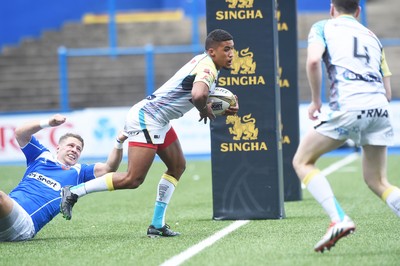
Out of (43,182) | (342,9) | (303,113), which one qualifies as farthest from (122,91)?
(342,9)

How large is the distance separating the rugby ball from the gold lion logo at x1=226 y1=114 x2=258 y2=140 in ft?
5.74

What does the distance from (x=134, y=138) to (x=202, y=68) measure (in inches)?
35.0

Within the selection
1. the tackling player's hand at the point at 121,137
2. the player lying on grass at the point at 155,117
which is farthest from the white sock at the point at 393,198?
the tackling player's hand at the point at 121,137

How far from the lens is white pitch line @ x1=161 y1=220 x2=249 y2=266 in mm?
7536

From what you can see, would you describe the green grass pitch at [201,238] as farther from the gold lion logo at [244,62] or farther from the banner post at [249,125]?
the gold lion logo at [244,62]

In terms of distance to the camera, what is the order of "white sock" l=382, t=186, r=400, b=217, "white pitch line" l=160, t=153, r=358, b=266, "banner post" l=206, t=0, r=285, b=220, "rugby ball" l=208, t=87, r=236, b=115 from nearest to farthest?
"white pitch line" l=160, t=153, r=358, b=266 → "white sock" l=382, t=186, r=400, b=217 → "rugby ball" l=208, t=87, r=236, b=115 → "banner post" l=206, t=0, r=285, b=220

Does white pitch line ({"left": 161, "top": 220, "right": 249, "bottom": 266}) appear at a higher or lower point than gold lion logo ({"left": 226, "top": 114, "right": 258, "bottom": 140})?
lower

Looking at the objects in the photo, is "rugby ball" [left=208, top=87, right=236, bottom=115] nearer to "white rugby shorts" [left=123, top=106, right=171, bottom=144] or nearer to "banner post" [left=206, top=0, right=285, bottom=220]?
"white rugby shorts" [left=123, top=106, right=171, bottom=144]

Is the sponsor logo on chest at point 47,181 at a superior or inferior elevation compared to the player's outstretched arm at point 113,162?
inferior

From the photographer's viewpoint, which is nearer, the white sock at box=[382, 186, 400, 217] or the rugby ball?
the white sock at box=[382, 186, 400, 217]

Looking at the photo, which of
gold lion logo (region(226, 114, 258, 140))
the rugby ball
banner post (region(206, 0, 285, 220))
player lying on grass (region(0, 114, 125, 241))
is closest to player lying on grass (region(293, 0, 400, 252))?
the rugby ball

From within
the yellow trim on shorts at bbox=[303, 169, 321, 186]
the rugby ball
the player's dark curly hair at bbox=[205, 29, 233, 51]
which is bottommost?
the yellow trim on shorts at bbox=[303, 169, 321, 186]

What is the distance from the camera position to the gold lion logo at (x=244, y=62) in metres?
10.8

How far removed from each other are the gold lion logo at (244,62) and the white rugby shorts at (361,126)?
3224mm
